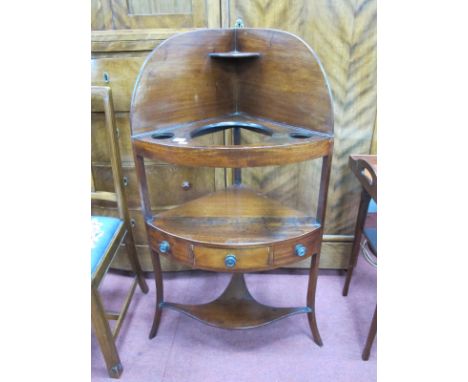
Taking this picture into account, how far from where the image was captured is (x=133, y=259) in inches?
55.7

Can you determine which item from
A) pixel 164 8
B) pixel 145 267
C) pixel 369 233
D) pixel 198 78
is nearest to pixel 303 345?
pixel 369 233

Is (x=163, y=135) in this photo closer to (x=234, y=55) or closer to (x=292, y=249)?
(x=234, y=55)

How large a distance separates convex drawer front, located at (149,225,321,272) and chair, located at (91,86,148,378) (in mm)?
231

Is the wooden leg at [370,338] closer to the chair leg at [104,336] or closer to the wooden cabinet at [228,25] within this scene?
the wooden cabinet at [228,25]

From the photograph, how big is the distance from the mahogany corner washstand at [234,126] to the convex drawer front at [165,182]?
19 cm

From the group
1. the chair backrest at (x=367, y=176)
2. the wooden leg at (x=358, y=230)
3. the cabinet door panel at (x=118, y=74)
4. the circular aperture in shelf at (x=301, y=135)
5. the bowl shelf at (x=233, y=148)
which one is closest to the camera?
the bowl shelf at (x=233, y=148)

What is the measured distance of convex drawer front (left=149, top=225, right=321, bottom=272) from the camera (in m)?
0.98

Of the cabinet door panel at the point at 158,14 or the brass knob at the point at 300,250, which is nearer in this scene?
the brass knob at the point at 300,250

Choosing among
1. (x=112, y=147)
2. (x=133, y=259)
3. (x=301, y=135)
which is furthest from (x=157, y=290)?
(x=301, y=135)

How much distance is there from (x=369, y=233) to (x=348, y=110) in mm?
503

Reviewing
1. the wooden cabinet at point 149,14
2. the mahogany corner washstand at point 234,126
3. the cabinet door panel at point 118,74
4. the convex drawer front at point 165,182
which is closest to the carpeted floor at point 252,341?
the mahogany corner washstand at point 234,126

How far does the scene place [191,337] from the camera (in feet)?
4.38

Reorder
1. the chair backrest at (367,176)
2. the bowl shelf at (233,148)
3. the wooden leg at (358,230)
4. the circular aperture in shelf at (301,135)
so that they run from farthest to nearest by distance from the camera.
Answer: the wooden leg at (358,230) < the chair backrest at (367,176) < the circular aperture in shelf at (301,135) < the bowl shelf at (233,148)

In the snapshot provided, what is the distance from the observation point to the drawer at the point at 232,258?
3.22 ft
